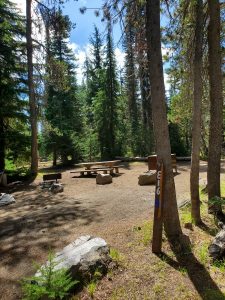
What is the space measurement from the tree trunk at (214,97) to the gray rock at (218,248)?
2.37 metres

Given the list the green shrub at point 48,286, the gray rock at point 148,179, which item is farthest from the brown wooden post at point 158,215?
the gray rock at point 148,179

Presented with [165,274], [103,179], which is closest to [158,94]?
[165,274]

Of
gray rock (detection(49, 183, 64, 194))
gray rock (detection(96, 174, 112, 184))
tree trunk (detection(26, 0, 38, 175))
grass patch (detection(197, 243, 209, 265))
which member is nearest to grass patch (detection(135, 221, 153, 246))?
grass patch (detection(197, 243, 209, 265))

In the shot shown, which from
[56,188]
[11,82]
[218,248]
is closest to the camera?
[218,248]

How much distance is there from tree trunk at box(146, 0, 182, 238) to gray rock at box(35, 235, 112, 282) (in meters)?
1.46

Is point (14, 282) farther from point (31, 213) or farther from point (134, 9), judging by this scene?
point (134, 9)

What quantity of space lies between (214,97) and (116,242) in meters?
4.50

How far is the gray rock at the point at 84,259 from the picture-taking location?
4.38 metres

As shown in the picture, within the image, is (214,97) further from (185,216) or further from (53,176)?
(53,176)

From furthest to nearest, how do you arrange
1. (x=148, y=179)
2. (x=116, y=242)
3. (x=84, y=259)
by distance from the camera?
(x=148, y=179) < (x=116, y=242) < (x=84, y=259)

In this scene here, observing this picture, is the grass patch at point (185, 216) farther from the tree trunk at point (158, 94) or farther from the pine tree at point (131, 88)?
the pine tree at point (131, 88)

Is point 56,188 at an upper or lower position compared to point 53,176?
lower

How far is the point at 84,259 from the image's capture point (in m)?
4.54

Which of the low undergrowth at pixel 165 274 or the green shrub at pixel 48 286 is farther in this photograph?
the low undergrowth at pixel 165 274
